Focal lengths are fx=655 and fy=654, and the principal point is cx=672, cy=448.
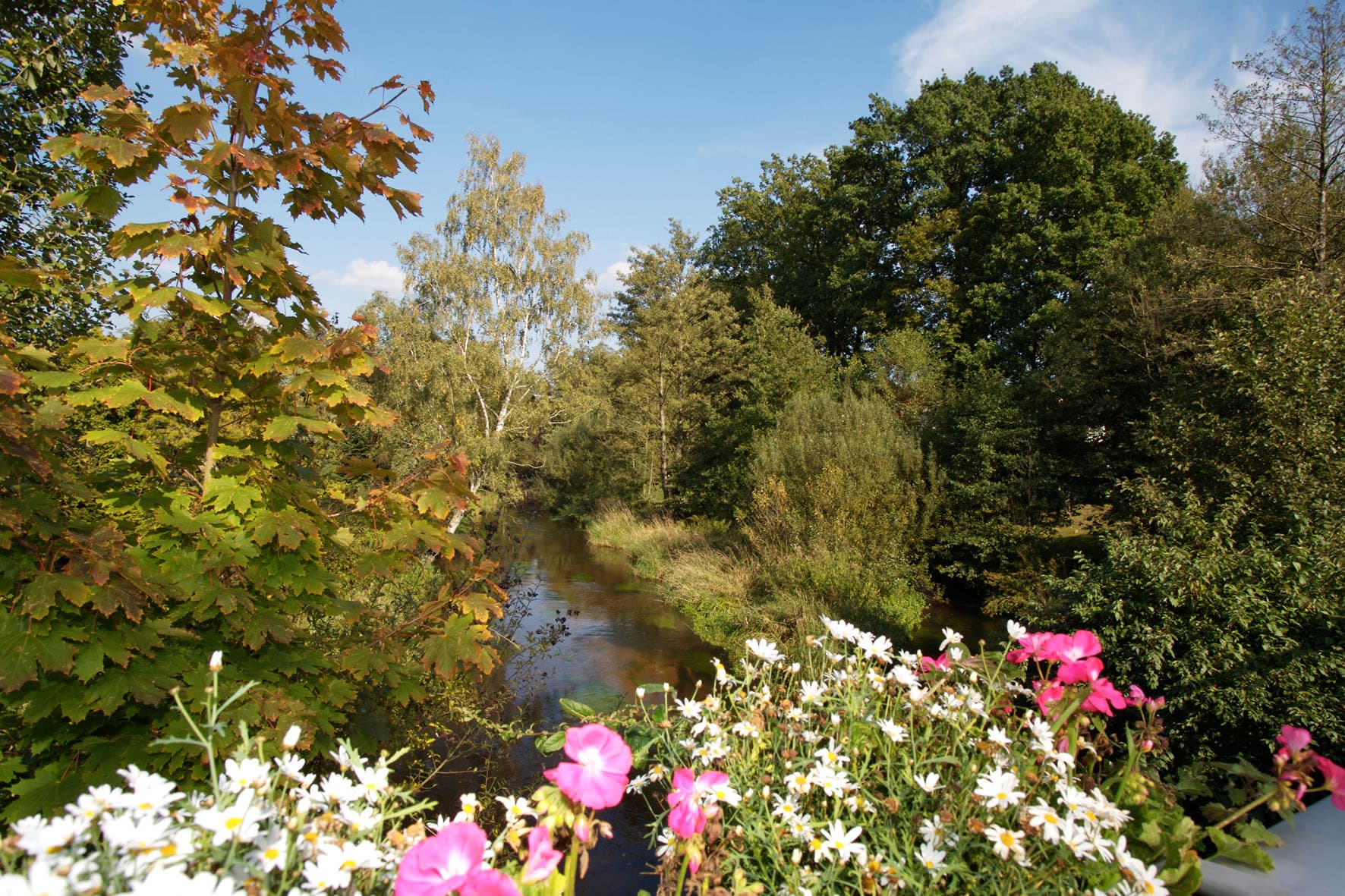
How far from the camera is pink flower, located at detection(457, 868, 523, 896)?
795mm

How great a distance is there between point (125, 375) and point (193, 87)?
105cm

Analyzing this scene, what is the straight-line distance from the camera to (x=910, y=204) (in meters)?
21.4

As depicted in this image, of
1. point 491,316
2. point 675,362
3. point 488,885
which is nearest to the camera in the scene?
point 488,885

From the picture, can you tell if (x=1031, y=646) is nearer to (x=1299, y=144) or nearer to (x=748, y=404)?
(x=1299, y=144)

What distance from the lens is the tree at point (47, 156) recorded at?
4117mm

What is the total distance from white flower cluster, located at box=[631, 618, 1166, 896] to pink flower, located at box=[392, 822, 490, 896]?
2.39 ft

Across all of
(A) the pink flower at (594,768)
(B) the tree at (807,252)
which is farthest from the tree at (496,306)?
(A) the pink flower at (594,768)

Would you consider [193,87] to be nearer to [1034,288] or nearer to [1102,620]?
[1102,620]

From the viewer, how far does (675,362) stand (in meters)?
21.8

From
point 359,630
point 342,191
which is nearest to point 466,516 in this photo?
point 359,630

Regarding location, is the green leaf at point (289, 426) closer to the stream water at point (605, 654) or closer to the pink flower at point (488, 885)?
the pink flower at point (488, 885)

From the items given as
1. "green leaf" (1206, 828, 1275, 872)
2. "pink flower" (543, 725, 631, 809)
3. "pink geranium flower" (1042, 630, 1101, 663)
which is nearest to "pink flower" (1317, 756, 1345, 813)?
"green leaf" (1206, 828, 1275, 872)

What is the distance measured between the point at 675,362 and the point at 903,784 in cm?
2054

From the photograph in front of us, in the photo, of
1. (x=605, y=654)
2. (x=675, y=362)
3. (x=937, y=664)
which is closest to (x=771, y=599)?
(x=605, y=654)
